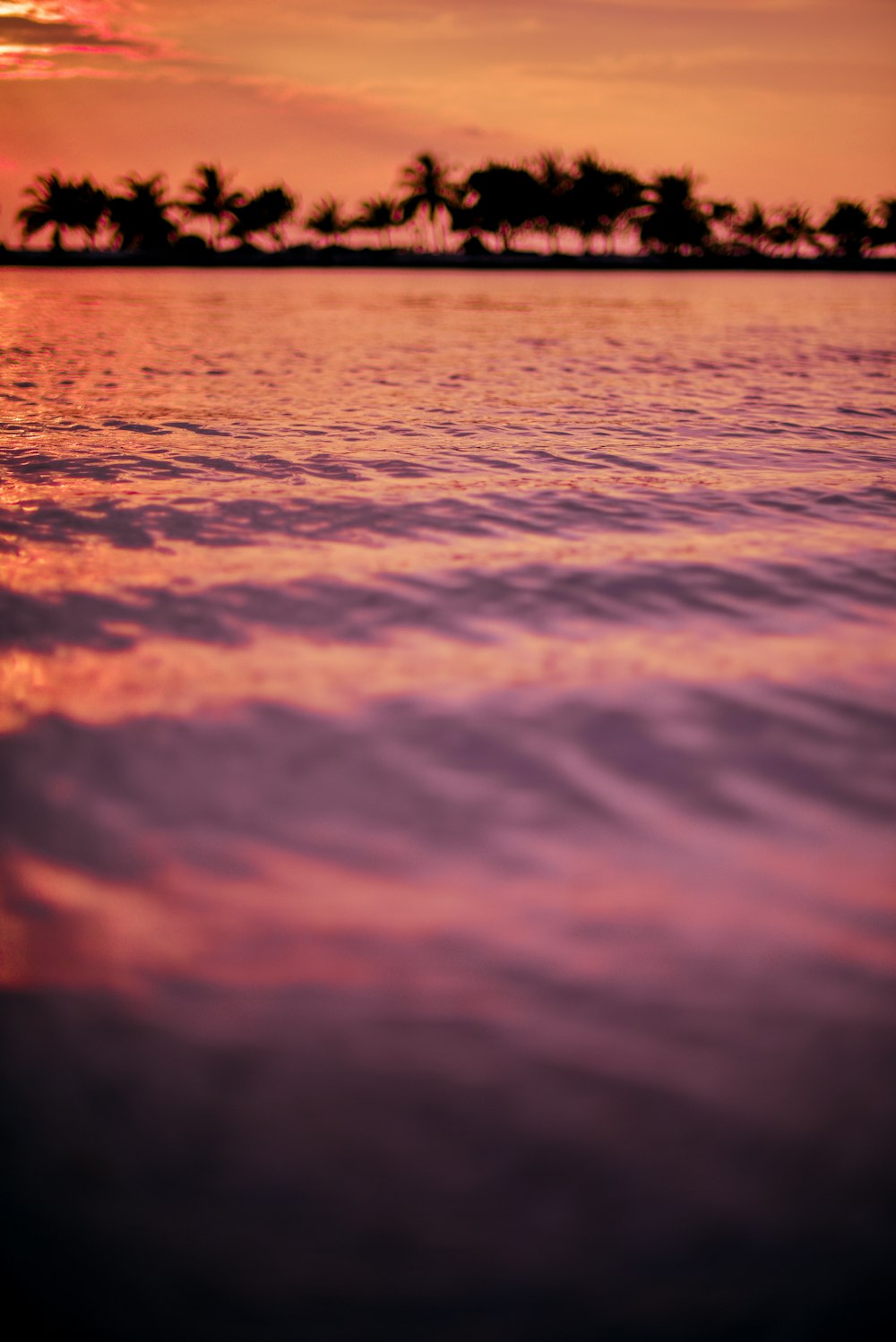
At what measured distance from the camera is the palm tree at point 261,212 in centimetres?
8794

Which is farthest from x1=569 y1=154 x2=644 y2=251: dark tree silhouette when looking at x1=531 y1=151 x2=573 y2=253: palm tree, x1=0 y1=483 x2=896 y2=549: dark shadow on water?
x1=0 y1=483 x2=896 y2=549: dark shadow on water

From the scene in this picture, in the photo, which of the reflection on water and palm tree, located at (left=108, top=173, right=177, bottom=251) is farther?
palm tree, located at (left=108, top=173, right=177, bottom=251)

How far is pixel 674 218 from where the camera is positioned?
9256cm

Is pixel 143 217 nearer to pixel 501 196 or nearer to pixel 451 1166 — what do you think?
pixel 501 196

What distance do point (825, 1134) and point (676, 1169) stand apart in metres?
0.28

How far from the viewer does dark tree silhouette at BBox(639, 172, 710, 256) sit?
301ft

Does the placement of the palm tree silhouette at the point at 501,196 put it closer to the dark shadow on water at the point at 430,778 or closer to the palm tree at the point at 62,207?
the palm tree at the point at 62,207

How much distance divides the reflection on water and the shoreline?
85.8 meters

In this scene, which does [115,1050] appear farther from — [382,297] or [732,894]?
[382,297]

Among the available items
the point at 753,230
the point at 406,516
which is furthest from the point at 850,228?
the point at 406,516

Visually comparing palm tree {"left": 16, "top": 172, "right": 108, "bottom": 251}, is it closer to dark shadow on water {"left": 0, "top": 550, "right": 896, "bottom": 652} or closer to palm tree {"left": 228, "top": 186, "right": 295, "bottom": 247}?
palm tree {"left": 228, "top": 186, "right": 295, "bottom": 247}

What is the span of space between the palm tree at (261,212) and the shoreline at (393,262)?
2.00 metres

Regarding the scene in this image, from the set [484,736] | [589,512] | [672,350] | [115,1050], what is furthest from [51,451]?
[672,350]

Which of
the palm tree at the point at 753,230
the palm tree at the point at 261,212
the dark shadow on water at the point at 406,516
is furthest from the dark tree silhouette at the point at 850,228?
the dark shadow on water at the point at 406,516
